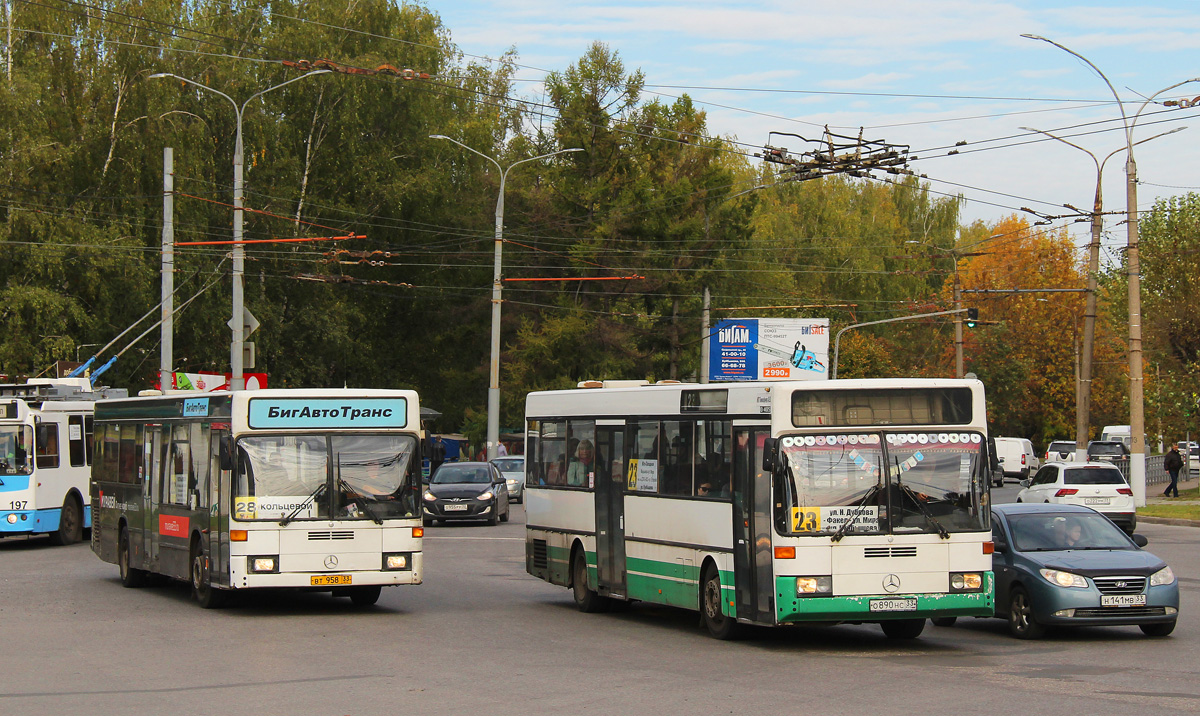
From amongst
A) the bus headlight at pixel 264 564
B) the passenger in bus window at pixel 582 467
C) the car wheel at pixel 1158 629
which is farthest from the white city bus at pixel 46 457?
the car wheel at pixel 1158 629

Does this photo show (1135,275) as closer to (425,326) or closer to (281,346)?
(281,346)

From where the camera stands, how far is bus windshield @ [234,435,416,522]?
1592 cm

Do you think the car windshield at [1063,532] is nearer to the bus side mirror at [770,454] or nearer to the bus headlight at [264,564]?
the bus side mirror at [770,454]

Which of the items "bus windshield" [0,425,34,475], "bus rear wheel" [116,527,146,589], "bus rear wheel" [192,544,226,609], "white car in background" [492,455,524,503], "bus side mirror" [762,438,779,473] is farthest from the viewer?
"white car in background" [492,455,524,503]

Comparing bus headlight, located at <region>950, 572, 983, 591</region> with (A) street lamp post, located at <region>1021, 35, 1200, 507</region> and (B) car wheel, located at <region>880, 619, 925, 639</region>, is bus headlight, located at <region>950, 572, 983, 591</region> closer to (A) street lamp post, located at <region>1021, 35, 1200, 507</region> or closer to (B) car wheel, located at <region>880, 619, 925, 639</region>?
(B) car wheel, located at <region>880, 619, 925, 639</region>

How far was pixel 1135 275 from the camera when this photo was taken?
3478cm

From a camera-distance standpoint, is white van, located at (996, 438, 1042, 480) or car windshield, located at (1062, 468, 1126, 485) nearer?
car windshield, located at (1062, 468, 1126, 485)

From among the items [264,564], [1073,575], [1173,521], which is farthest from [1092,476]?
[264,564]

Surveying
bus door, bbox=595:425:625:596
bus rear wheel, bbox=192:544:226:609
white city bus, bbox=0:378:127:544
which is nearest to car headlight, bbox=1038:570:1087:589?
bus door, bbox=595:425:625:596

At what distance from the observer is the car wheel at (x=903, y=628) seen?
1377cm

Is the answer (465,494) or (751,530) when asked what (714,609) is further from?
(465,494)

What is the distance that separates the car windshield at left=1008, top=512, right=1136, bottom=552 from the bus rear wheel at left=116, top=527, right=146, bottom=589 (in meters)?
11.5

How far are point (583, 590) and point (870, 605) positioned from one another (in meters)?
5.10

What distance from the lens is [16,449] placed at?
2636cm
